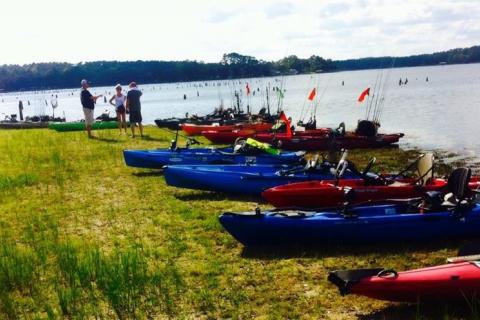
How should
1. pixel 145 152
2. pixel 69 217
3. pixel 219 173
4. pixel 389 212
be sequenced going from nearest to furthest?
pixel 389 212 → pixel 69 217 → pixel 219 173 → pixel 145 152

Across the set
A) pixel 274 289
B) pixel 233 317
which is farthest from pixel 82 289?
pixel 274 289

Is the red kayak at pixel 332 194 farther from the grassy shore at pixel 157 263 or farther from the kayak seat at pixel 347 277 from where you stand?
the kayak seat at pixel 347 277

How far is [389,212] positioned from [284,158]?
5.96m

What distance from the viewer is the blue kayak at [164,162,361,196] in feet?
35.0

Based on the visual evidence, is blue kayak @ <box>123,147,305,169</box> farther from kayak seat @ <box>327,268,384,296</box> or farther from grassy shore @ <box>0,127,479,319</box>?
kayak seat @ <box>327,268,384,296</box>

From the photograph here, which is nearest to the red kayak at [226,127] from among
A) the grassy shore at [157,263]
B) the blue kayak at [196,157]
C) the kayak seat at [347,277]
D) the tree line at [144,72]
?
the blue kayak at [196,157]

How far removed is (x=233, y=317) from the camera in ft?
17.6

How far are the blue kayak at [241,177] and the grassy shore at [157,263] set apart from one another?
33cm

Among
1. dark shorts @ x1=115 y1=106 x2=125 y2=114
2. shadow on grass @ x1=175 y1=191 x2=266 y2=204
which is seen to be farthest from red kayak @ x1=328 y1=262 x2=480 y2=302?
dark shorts @ x1=115 y1=106 x2=125 y2=114

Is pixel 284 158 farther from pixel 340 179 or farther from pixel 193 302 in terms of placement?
pixel 193 302

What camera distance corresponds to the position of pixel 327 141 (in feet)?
64.1

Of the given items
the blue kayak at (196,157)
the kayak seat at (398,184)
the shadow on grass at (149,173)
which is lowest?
the shadow on grass at (149,173)

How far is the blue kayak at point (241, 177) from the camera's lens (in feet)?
35.0

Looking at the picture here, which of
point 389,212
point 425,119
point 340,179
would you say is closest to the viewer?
point 389,212
